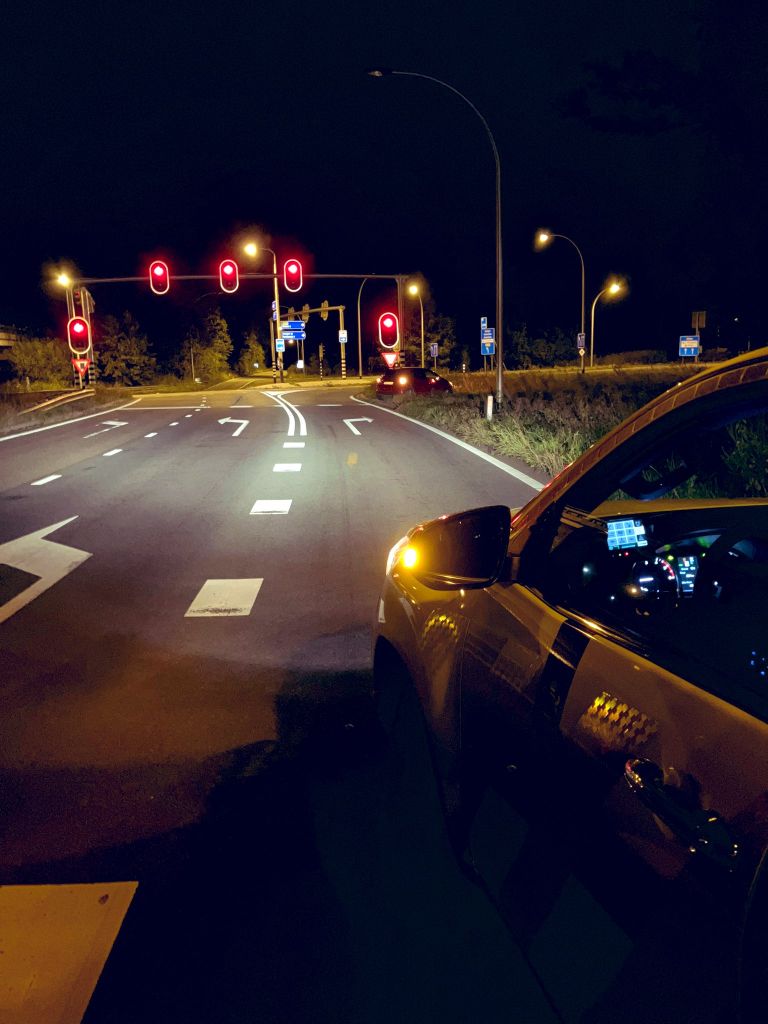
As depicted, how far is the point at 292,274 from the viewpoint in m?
44.5

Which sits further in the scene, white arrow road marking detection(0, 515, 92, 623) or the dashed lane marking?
the dashed lane marking

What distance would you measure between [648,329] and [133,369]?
61.5 meters

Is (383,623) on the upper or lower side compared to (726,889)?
lower

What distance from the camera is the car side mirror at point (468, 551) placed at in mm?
2412

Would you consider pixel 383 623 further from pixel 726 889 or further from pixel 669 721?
pixel 726 889

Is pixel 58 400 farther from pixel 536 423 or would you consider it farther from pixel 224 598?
pixel 224 598

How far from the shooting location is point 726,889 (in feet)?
4.70

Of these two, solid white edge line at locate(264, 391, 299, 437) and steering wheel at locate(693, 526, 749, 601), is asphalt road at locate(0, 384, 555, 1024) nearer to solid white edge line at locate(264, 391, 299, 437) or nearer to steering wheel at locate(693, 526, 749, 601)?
steering wheel at locate(693, 526, 749, 601)

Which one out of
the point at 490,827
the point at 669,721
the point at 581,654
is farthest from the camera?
the point at 490,827

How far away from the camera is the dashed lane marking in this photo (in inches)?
482

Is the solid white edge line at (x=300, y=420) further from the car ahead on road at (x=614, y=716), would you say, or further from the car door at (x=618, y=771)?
the car door at (x=618, y=771)

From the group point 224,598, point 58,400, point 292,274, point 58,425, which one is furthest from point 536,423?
point 58,400

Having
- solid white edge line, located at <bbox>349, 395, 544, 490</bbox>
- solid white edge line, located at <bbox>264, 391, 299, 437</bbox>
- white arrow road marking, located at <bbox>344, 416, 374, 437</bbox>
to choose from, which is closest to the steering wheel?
solid white edge line, located at <bbox>349, 395, 544, 490</bbox>

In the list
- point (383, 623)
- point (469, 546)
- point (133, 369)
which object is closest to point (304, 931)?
point (383, 623)
